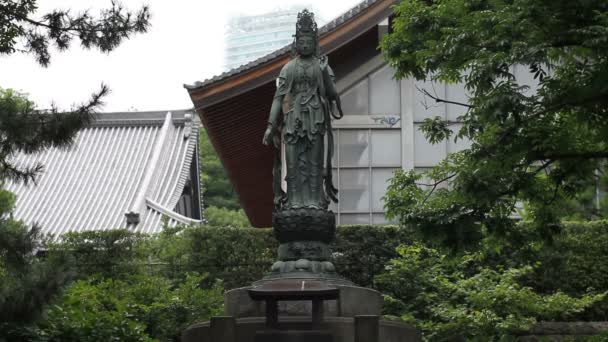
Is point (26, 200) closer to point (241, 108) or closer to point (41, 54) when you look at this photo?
point (241, 108)

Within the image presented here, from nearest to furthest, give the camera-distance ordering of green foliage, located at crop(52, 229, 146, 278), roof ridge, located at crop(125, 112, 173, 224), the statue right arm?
the statue right arm, green foliage, located at crop(52, 229, 146, 278), roof ridge, located at crop(125, 112, 173, 224)

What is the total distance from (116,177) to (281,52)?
13540 mm

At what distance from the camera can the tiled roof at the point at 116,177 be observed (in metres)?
31.6

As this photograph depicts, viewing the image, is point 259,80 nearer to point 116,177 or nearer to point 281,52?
point 281,52

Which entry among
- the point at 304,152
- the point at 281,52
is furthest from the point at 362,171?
the point at 304,152

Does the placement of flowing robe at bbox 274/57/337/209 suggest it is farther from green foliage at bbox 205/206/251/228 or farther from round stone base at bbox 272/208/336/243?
green foliage at bbox 205/206/251/228

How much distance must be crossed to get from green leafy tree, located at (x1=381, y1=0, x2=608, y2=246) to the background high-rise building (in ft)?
401

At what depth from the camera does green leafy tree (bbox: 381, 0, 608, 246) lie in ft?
38.8

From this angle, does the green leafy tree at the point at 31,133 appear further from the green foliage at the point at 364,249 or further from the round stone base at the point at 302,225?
the green foliage at the point at 364,249

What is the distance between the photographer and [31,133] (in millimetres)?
12305

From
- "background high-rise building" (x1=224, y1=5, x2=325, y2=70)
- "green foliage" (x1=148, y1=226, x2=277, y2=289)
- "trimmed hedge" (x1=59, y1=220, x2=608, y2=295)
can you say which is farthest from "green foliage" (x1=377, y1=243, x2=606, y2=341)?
"background high-rise building" (x1=224, y1=5, x2=325, y2=70)

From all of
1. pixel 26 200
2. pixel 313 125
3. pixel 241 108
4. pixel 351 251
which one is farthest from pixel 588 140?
pixel 26 200

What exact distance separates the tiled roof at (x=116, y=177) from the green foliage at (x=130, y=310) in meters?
10.6

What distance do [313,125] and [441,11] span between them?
7.45 ft
